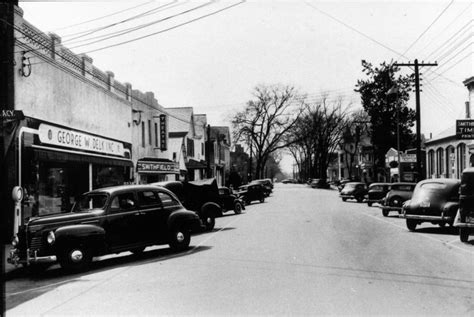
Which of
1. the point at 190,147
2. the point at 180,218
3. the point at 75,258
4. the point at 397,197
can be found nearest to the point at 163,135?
the point at 397,197

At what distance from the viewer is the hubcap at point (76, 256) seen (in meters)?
10.2

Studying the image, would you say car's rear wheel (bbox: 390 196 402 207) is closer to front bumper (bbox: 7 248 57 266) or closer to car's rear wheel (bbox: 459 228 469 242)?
car's rear wheel (bbox: 459 228 469 242)

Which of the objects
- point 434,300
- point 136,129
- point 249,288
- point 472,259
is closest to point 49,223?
point 249,288

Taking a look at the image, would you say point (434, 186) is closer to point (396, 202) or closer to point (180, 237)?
point (396, 202)

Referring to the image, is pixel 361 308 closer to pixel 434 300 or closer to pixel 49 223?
pixel 434 300

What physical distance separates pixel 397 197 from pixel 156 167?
1380 centimetres

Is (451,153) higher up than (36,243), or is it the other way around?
(451,153)

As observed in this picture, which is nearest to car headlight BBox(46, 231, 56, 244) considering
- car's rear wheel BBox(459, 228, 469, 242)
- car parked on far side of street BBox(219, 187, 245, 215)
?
car's rear wheel BBox(459, 228, 469, 242)

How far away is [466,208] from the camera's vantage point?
14.1 m

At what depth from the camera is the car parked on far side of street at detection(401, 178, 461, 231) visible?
55.2 feet

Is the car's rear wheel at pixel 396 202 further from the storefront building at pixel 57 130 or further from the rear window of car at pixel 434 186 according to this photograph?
the storefront building at pixel 57 130

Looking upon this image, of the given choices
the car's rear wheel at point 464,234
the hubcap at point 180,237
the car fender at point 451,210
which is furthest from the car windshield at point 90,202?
the car fender at point 451,210

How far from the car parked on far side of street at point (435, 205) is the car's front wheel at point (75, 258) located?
37.4ft

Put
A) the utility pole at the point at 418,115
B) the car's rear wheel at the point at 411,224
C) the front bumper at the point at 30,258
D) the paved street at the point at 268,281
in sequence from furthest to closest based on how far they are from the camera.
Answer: the utility pole at the point at 418,115 → the car's rear wheel at the point at 411,224 → the front bumper at the point at 30,258 → the paved street at the point at 268,281
